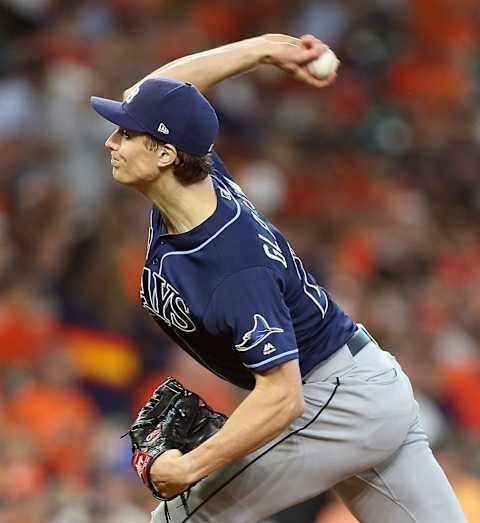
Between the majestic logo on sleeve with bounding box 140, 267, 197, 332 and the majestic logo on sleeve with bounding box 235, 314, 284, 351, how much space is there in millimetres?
207

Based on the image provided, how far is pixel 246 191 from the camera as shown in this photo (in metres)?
8.29

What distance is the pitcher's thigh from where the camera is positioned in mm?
3512

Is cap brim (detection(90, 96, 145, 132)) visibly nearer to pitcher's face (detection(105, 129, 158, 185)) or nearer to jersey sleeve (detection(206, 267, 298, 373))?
pitcher's face (detection(105, 129, 158, 185))

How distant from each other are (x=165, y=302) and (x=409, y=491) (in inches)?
35.6

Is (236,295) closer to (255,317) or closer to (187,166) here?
(255,317)

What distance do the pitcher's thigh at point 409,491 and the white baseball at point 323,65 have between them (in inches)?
45.9

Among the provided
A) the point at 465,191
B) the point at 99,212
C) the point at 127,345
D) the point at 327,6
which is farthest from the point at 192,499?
the point at 327,6

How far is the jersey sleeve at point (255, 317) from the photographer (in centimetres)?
317

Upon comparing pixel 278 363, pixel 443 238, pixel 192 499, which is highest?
pixel 278 363

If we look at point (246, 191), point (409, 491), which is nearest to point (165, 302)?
point (409, 491)

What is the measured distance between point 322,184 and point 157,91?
5636 mm

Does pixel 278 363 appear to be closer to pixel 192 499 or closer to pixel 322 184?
pixel 192 499

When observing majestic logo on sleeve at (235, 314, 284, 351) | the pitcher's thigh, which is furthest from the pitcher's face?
the pitcher's thigh

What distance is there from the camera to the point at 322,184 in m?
8.88
